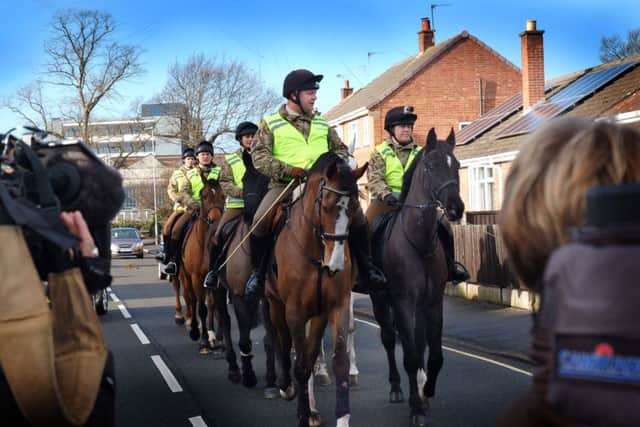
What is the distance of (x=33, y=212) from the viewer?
3.36 metres

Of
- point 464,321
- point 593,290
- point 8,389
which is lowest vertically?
point 464,321

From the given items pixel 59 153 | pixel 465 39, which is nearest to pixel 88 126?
pixel 465 39

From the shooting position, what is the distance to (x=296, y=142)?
843 centimetres

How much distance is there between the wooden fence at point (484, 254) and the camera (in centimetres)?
1780

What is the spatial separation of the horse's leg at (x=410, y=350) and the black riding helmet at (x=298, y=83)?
7.53ft

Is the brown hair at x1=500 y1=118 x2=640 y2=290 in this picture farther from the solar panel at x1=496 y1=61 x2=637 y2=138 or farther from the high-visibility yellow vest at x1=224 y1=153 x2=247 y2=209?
the solar panel at x1=496 y1=61 x2=637 y2=138

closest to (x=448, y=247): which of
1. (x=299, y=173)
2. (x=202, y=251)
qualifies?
(x=299, y=173)

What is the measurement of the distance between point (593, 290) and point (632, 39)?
57.0 meters

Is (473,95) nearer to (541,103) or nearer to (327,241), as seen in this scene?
(541,103)

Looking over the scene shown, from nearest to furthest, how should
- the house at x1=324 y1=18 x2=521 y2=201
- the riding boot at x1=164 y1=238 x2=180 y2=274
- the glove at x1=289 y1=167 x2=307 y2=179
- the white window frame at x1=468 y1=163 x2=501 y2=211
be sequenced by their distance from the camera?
the glove at x1=289 y1=167 x2=307 y2=179 → the riding boot at x1=164 y1=238 x2=180 y2=274 → the white window frame at x1=468 y1=163 x2=501 y2=211 → the house at x1=324 y1=18 x2=521 y2=201

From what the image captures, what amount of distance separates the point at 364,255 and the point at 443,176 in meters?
1.10

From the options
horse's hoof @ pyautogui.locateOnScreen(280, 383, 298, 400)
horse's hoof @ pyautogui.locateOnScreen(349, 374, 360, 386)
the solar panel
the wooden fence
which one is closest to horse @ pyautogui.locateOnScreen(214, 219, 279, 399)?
horse's hoof @ pyautogui.locateOnScreen(280, 383, 298, 400)

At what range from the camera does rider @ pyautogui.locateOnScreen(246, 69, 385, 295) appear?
8.36 m

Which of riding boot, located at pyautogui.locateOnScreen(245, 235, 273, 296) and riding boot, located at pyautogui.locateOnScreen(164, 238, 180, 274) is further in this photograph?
riding boot, located at pyautogui.locateOnScreen(164, 238, 180, 274)
